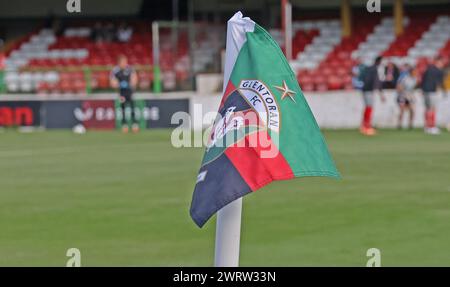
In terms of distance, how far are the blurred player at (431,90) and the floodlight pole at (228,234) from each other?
26101mm

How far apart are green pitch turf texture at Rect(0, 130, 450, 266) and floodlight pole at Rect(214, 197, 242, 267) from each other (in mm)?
5050

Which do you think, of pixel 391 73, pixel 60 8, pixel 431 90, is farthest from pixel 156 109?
pixel 60 8

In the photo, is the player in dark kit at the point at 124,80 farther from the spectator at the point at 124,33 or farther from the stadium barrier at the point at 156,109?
the spectator at the point at 124,33

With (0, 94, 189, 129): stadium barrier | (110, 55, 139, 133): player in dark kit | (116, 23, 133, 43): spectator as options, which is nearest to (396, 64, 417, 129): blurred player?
(0, 94, 189, 129): stadium barrier

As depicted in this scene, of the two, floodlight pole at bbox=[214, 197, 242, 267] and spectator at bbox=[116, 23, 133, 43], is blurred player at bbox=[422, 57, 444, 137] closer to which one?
spectator at bbox=[116, 23, 133, 43]

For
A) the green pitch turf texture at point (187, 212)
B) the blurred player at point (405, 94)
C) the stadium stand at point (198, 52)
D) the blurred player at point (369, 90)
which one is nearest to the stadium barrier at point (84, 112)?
the stadium stand at point (198, 52)

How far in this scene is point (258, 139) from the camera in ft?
19.9

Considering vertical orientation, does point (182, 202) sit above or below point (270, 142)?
below

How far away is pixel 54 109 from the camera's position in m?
37.6

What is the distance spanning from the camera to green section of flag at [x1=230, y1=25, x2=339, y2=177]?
19.8ft

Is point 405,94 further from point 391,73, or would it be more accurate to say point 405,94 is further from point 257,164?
point 257,164
